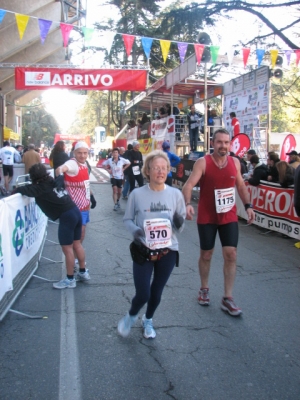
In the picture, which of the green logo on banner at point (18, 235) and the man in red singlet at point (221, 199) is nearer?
the man in red singlet at point (221, 199)

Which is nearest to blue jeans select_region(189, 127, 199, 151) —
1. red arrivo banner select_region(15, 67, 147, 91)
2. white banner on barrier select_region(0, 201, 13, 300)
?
red arrivo banner select_region(15, 67, 147, 91)

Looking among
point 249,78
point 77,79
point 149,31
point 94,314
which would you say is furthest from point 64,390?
point 149,31

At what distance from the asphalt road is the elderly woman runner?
551 millimetres

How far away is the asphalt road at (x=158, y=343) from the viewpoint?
2930mm

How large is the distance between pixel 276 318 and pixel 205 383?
155cm

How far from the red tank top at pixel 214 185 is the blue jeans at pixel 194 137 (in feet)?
37.9

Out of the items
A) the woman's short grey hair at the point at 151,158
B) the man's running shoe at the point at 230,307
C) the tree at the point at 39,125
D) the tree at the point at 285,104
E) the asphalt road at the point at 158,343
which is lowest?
the asphalt road at the point at 158,343

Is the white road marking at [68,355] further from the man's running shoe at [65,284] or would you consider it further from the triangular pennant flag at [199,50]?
the triangular pennant flag at [199,50]

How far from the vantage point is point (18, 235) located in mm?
4699

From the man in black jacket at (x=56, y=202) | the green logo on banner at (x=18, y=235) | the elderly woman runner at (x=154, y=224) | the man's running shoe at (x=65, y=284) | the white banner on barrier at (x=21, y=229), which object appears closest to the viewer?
the elderly woman runner at (x=154, y=224)

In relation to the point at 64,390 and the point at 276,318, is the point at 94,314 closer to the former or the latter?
the point at 64,390

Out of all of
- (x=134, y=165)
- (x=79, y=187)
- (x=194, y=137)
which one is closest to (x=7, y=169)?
(x=134, y=165)

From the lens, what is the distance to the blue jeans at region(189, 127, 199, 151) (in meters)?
15.8

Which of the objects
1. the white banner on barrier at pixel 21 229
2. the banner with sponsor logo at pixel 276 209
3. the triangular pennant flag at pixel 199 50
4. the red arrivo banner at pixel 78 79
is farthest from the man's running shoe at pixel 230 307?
the red arrivo banner at pixel 78 79
